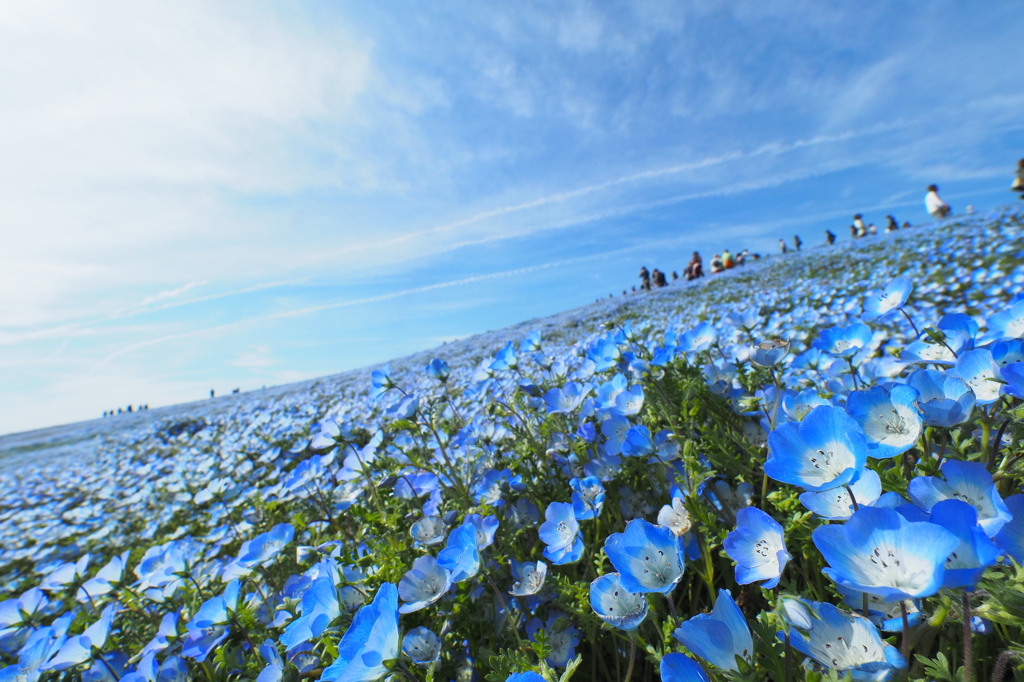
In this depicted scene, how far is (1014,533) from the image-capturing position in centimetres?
69

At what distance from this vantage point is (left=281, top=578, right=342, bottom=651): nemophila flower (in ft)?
3.83

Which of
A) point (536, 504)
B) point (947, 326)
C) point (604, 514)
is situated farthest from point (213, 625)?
point (947, 326)

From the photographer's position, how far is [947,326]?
1371mm

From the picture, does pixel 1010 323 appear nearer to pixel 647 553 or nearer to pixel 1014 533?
pixel 1014 533

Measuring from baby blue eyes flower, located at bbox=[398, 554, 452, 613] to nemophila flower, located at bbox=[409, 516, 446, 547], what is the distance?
→ 209 mm

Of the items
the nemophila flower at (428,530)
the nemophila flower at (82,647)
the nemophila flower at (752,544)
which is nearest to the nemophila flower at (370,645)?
the nemophila flower at (428,530)

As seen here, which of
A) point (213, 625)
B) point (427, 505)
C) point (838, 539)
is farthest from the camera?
point (427, 505)

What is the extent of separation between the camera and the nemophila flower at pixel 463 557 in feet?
3.76

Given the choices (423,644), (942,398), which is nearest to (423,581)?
(423,644)

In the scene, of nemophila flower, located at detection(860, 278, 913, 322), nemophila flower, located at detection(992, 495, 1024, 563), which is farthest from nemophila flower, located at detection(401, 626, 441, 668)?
nemophila flower, located at detection(860, 278, 913, 322)

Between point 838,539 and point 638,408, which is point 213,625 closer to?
point 638,408

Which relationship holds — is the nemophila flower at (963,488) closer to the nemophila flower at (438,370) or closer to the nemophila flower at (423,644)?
the nemophila flower at (423,644)

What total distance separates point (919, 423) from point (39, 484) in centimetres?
1202

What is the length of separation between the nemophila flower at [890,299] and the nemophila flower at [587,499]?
135cm
